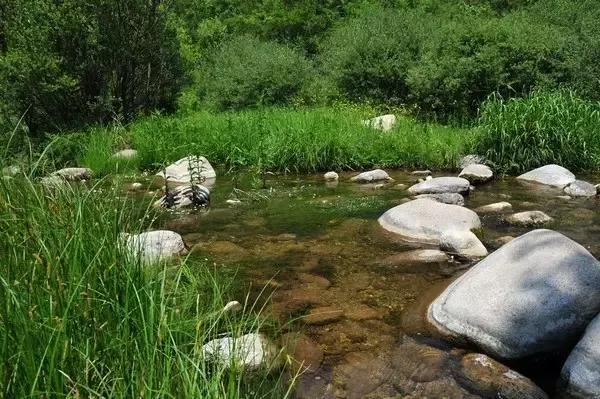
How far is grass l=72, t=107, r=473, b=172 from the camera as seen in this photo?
9688mm

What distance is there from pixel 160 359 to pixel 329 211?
500cm

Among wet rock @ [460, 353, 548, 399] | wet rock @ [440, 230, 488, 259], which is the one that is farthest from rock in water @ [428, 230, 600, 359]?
wet rock @ [440, 230, 488, 259]

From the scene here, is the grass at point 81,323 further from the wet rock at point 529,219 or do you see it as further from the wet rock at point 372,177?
the wet rock at point 372,177

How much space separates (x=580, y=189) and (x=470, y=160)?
2.13 meters

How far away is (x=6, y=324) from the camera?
6.13ft

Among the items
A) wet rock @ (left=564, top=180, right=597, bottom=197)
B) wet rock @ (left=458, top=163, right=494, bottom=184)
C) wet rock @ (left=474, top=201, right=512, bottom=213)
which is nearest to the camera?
wet rock @ (left=474, top=201, right=512, bottom=213)

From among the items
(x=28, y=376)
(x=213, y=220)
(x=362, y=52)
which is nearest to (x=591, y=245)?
(x=213, y=220)

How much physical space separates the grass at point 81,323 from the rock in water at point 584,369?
164 cm

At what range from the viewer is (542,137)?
30.1ft

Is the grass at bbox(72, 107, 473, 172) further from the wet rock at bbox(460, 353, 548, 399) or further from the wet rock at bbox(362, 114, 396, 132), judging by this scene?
the wet rock at bbox(460, 353, 548, 399)

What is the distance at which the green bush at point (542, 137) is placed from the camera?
915cm

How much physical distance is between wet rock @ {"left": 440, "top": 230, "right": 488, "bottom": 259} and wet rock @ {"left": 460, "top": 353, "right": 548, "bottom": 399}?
70.1 inches

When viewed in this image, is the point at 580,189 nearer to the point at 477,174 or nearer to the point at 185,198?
the point at 477,174

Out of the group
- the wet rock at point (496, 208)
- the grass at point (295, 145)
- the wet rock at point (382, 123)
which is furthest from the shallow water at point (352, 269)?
the wet rock at point (382, 123)
